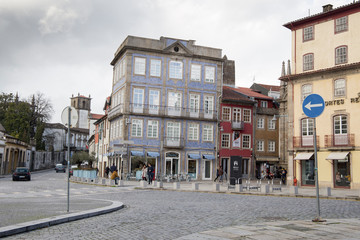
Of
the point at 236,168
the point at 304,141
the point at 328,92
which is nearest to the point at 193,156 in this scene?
the point at 304,141

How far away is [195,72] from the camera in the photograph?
4722 cm

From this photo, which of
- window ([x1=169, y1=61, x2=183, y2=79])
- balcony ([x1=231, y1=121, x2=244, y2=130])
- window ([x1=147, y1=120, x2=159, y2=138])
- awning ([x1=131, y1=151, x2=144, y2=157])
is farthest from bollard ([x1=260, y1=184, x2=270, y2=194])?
balcony ([x1=231, y1=121, x2=244, y2=130])

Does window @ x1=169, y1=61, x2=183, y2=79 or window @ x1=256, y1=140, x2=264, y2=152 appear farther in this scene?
window @ x1=256, y1=140, x2=264, y2=152

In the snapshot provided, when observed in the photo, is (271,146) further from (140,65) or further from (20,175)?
(20,175)

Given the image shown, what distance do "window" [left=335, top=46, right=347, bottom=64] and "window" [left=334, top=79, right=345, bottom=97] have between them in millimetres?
1586

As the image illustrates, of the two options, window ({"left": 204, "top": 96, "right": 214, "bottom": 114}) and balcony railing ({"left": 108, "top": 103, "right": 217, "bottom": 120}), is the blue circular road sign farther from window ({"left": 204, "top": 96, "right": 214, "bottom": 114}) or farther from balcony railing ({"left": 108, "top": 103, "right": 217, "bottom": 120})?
window ({"left": 204, "top": 96, "right": 214, "bottom": 114})

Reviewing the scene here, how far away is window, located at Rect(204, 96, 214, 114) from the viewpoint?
47.5m

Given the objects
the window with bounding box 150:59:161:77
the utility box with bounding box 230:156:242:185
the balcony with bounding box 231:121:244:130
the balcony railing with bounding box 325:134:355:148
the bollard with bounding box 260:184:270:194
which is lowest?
the bollard with bounding box 260:184:270:194

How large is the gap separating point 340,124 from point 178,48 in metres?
20.3

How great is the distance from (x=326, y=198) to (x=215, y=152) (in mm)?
26375

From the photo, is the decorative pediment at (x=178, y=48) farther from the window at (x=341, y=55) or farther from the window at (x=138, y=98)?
the window at (x=341, y=55)

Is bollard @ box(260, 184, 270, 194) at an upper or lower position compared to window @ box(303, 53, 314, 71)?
lower

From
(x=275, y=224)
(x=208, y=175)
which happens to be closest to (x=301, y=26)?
(x=208, y=175)

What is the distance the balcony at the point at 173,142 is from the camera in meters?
45.0
